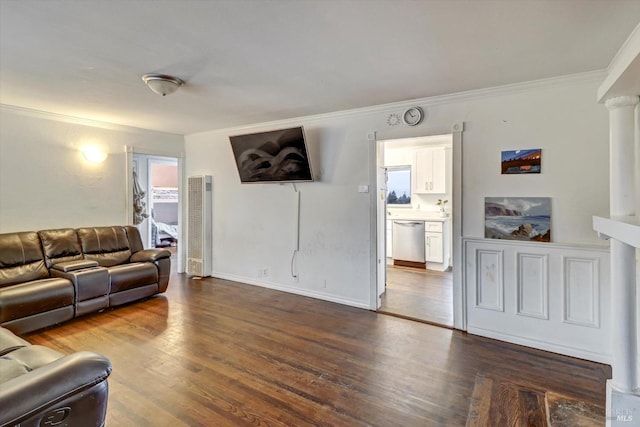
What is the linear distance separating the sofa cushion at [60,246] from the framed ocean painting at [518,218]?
15.8 ft

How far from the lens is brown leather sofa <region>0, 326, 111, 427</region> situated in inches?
42.7

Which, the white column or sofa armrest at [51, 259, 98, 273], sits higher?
the white column

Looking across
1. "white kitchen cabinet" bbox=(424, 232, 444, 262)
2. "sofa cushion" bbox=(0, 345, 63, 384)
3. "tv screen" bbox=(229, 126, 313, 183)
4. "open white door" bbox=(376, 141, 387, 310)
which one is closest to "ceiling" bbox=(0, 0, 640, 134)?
"tv screen" bbox=(229, 126, 313, 183)

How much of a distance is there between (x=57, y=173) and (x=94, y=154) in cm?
52

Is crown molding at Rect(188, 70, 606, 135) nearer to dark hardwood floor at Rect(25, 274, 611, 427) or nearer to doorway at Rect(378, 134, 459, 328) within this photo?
doorway at Rect(378, 134, 459, 328)

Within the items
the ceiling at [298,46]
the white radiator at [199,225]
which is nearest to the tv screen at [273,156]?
the ceiling at [298,46]

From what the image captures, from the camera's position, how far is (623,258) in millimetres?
1474

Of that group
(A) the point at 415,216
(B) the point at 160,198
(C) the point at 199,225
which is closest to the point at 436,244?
(A) the point at 415,216

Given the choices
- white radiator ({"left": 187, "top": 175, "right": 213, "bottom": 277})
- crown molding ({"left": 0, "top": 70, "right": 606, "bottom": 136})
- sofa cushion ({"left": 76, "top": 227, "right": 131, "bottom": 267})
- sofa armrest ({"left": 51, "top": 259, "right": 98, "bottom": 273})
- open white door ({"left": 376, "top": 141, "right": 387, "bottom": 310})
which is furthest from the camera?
white radiator ({"left": 187, "top": 175, "right": 213, "bottom": 277})

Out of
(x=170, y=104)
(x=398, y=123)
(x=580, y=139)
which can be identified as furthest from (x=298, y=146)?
(x=580, y=139)

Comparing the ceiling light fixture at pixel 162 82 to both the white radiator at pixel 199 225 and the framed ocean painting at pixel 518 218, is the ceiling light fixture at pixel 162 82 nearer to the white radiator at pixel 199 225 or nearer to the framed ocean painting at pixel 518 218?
the white radiator at pixel 199 225

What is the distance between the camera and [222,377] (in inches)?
92.0

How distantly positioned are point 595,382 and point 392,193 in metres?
4.81

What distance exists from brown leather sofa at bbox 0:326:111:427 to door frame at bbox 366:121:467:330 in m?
2.89
